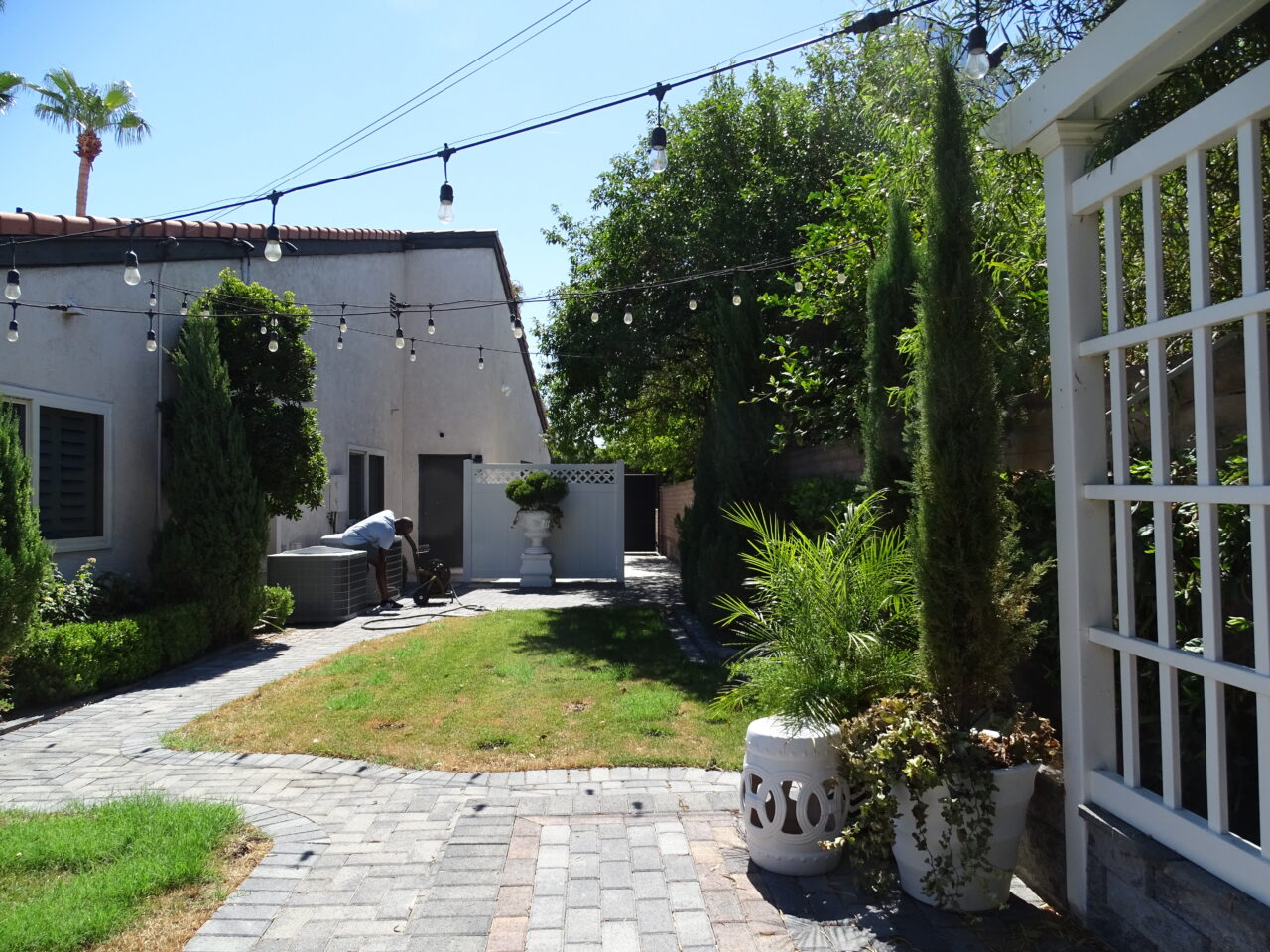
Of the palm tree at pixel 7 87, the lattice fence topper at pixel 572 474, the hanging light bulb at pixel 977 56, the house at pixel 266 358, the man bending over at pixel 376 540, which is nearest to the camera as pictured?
the hanging light bulb at pixel 977 56

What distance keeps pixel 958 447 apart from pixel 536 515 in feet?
35.6

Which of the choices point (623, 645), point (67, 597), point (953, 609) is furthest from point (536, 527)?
point (953, 609)

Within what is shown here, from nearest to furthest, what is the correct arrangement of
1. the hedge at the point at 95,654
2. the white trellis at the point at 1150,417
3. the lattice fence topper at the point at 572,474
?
the white trellis at the point at 1150,417 < the hedge at the point at 95,654 < the lattice fence topper at the point at 572,474

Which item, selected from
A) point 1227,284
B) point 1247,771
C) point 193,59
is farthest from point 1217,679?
point 193,59

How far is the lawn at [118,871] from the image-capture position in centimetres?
291

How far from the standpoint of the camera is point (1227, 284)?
144 inches

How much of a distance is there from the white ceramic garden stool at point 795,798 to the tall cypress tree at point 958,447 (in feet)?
1.79

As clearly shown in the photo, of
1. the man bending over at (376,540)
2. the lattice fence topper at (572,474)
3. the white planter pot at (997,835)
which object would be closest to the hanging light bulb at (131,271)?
the man bending over at (376,540)

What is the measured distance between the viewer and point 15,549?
5523mm

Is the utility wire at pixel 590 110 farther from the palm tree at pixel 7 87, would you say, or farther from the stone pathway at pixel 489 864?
the palm tree at pixel 7 87

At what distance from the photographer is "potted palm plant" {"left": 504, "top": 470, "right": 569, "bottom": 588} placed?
45.0ft

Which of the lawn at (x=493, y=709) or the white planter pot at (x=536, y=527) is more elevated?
the white planter pot at (x=536, y=527)

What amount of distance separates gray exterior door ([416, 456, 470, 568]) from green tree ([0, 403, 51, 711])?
10.0 metres

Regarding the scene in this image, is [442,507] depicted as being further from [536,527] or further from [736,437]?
[736,437]
